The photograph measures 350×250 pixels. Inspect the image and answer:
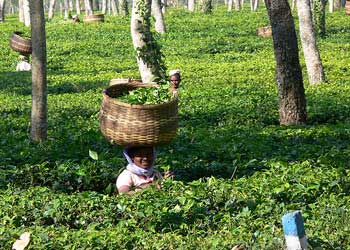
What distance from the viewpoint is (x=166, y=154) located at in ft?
34.8

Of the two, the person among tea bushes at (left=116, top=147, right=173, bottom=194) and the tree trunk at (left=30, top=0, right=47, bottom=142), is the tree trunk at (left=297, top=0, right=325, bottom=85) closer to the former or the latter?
the tree trunk at (left=30, top=0, right=47, bottom=142)

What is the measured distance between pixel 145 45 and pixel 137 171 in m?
7.40

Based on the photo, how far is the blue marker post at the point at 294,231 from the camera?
5500mm

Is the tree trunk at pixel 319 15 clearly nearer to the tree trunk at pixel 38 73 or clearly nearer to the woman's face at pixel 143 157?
the tree trunk at pixel 38 73

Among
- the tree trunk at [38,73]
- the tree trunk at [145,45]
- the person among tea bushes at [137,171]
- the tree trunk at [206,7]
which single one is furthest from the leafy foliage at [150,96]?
the tree trunk at [206,7]

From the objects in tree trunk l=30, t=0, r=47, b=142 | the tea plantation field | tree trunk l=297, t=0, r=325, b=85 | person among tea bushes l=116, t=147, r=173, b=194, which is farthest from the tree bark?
person among tea bushes l=116, t=147, r=173, b=194

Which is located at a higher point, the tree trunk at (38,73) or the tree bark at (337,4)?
the tree trunk at (38,73)

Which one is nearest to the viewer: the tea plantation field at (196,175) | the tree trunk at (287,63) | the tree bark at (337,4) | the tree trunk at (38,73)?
the tea plantation field at (196,175)

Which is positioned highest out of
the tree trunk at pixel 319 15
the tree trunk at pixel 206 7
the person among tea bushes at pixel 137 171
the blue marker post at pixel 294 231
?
the blue marker post at pixel 294 231

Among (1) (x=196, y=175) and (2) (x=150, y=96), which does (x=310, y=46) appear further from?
(2) (x=150, y=96)

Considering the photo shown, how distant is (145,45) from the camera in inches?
626

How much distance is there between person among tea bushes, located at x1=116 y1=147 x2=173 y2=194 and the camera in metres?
8.74

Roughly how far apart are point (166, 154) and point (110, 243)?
3.99 metres

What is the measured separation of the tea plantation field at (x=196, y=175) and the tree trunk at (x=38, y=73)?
1.13 ft
